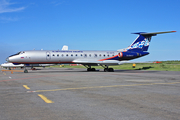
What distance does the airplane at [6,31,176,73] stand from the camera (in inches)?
1183

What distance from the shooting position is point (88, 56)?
32875 mm

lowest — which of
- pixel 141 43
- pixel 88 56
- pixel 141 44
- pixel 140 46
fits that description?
pixel 88 56

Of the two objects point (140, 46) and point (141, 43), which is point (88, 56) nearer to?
point (140, 46)

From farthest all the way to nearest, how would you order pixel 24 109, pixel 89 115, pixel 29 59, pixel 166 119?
1. pixel 29 59
2. pixel 24 109
3. pixel 89 115
4. pixel 166 119

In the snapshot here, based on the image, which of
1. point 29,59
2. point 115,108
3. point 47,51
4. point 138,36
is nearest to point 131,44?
point 138,36

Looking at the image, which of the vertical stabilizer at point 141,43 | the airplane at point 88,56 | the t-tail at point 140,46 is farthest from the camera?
the vertical stabilizer at point 141,43

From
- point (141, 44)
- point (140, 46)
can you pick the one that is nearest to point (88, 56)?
point (140, 46)

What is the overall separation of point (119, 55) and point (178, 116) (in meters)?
28.9

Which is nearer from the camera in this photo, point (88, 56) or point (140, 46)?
point (88, 56)

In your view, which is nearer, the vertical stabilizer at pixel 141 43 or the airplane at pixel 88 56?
the airplane at pixel 88 56

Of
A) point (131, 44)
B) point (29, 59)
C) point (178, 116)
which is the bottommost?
point (178, 116)

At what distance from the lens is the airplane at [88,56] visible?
98.6ft

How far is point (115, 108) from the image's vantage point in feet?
18.4

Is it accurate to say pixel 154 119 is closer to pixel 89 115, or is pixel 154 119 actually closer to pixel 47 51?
pixel 89 115
